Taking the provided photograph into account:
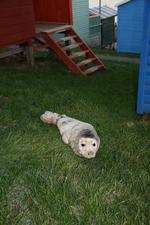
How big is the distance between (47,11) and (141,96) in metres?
7.45

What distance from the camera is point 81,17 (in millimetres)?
27172

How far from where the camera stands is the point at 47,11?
48.2 feet

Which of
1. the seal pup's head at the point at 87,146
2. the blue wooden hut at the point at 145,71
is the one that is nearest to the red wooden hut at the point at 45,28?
the blue wooden hut at the point at 145,71

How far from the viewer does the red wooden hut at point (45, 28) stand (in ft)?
38.7

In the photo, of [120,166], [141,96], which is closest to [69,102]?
[141,96]

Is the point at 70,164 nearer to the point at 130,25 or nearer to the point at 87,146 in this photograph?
the point at 87,146

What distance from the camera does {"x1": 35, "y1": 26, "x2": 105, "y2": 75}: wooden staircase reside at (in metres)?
12.7

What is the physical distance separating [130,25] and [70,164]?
19738mm

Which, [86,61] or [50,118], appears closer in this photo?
[50,118]

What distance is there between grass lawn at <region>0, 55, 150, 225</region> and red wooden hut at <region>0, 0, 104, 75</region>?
2.29m

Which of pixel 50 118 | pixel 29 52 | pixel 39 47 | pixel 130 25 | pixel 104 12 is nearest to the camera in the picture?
pixel 50 118

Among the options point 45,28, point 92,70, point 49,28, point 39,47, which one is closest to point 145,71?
point 92,70

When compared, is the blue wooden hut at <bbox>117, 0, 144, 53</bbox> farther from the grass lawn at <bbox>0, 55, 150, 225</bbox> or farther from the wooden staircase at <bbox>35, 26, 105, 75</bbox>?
the grass lawn at <bbox>0, 55, 150, 225</bbox>

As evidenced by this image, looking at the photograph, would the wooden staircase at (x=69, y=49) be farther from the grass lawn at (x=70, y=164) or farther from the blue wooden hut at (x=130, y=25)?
the blue wooden hut at (x=130, y=25)
